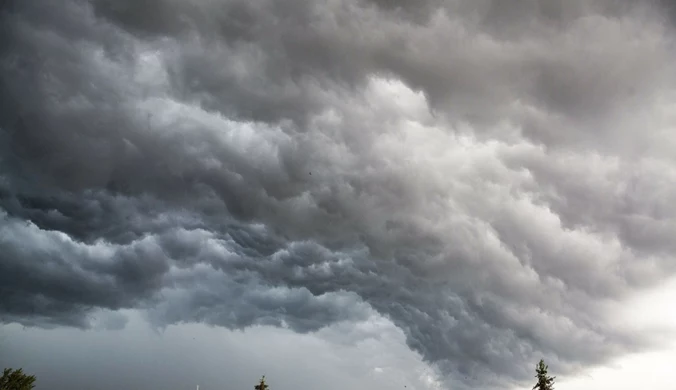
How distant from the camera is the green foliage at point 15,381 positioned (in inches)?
4592

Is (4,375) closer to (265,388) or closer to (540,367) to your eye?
(265,388)

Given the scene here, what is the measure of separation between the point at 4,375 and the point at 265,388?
8738 cm

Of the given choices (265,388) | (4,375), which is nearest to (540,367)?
(265,388)

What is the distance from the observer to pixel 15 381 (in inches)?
4641

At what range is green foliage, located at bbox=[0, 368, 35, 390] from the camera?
383 ft

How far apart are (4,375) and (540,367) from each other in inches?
5273

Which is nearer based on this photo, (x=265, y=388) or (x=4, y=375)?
(x=265, y=388)

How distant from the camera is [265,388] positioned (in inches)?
3110

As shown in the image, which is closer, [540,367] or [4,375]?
[540,367]

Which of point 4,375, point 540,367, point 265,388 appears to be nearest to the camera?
point 540,367

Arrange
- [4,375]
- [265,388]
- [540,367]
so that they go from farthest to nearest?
[4,375]
[265,388]
[540,367]

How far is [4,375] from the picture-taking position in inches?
4673

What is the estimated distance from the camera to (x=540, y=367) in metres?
55.5

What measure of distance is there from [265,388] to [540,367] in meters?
46.8
